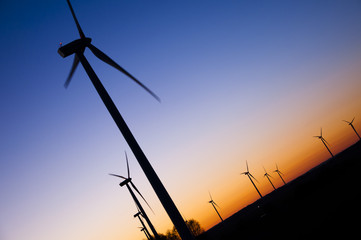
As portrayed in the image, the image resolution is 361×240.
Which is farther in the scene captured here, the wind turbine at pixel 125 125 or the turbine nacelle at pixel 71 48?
the turbine nacelle at pixel 71 48

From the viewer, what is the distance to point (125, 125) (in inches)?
382

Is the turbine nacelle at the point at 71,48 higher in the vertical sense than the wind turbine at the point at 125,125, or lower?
higher

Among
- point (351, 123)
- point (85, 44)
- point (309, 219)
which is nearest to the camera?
point (85, 44)

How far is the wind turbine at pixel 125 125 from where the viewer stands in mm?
8133

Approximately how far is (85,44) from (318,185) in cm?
6383

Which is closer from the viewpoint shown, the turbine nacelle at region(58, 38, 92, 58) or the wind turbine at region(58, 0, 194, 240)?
the wind turbine at region(58, 0, 194, 240)

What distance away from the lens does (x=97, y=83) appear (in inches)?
438

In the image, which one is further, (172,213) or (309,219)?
(309,219)

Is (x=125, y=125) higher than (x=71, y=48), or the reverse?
(x=71, y=48)

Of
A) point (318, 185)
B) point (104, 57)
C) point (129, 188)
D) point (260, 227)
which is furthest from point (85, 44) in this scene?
point (318, 185)

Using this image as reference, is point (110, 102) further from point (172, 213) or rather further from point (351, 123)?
point (351, 123)

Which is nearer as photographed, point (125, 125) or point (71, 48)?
point (125, 125)

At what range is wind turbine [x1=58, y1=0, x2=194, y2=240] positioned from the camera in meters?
8.13

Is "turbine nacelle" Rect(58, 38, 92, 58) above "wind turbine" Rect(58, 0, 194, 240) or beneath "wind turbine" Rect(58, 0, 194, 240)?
above
